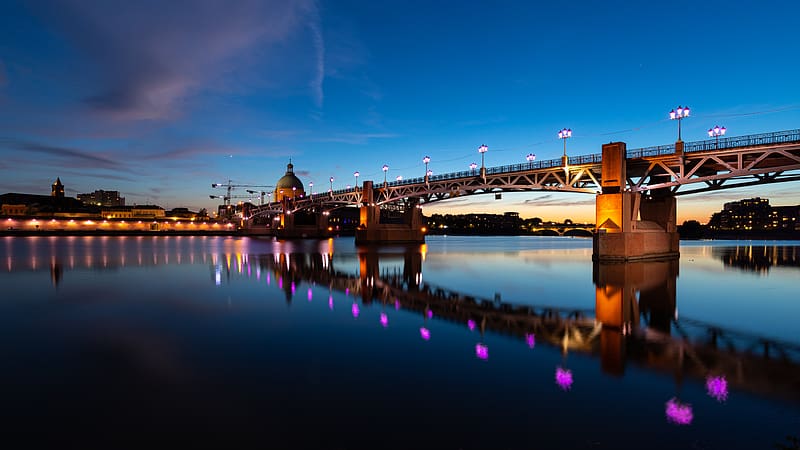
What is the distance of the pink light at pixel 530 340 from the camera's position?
10.0m

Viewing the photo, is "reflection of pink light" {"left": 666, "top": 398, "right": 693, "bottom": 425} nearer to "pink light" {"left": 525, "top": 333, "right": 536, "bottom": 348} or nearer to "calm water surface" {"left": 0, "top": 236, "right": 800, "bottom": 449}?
"calm water surface" {"left": 0, "top": 236, "right": 800, "bottom": 449}

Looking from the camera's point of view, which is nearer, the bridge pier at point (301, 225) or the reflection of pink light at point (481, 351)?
the reflection of pink light at point (481, 351)

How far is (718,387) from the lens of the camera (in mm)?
7305

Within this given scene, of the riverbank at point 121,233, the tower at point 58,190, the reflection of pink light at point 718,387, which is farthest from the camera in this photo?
the tower at point 58,190

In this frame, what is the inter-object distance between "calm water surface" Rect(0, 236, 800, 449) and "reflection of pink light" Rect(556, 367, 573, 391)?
53 mm

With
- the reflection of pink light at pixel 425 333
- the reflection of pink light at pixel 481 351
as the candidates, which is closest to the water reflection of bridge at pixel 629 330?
the reflection of pink light at pixel 425 333

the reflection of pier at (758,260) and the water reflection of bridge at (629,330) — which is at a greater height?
the water reflection of bridge at (629,330)

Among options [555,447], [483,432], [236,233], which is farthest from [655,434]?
[236,233]

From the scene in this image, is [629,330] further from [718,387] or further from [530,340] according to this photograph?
[718,387]

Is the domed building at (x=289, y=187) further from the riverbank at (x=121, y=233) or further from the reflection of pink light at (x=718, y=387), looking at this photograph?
the reflection of pink light at (x=718, y=387)

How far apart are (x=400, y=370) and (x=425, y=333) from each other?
322cm

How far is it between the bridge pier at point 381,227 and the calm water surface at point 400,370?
5593 centimetres

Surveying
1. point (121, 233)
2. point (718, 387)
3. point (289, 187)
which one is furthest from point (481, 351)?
point (289, 187)

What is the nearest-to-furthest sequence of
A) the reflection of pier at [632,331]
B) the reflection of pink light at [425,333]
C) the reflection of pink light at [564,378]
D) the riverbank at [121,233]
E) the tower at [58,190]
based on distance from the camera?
1. the reflection of pink light at [564,378]
2. the reflection of pier at [632,331]
3. the reflection of pink light at [425,333]
4. the riverbank at [121,233]
5. the tower at [58,190]
